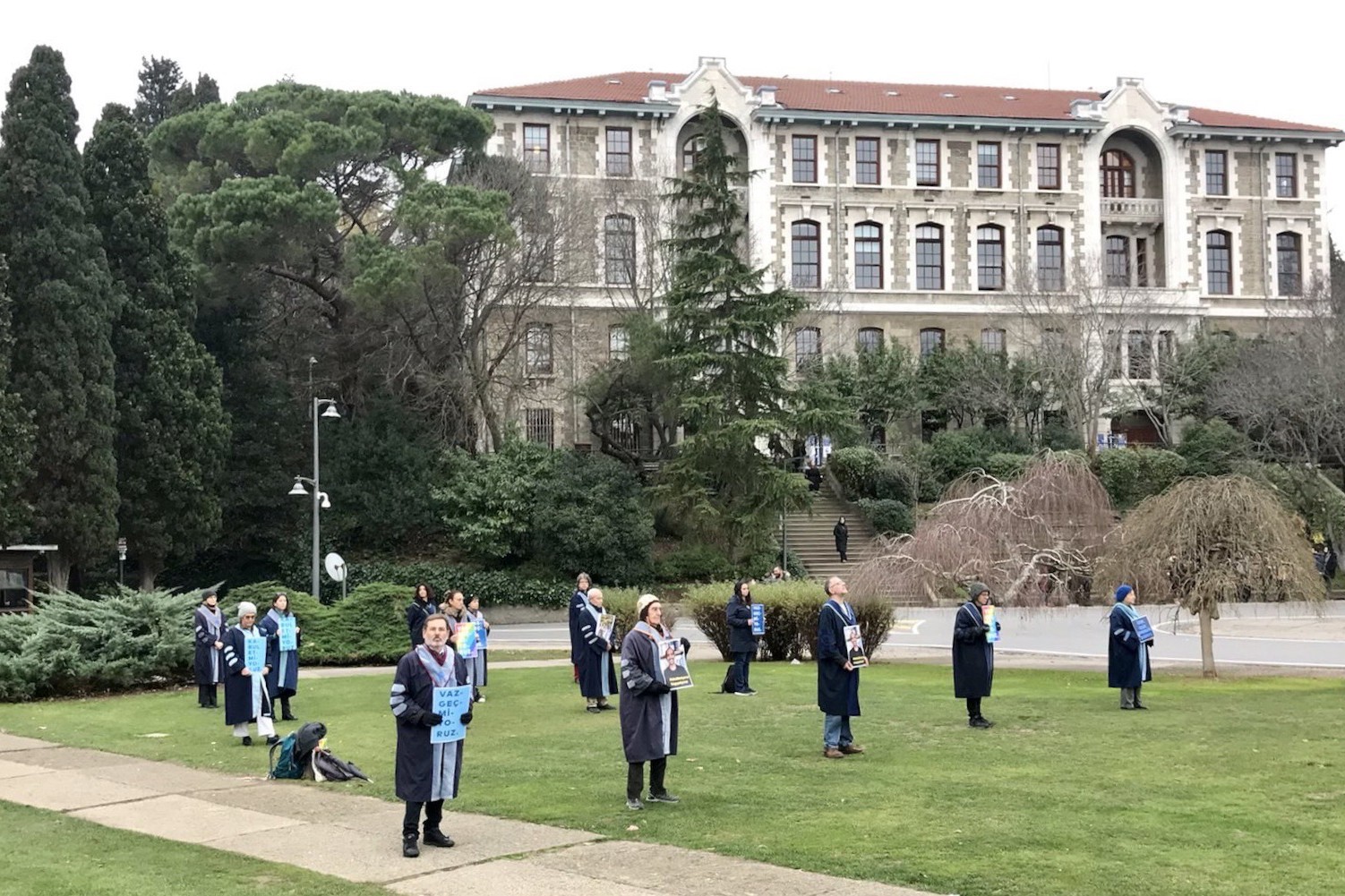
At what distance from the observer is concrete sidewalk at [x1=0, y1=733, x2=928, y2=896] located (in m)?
8.73

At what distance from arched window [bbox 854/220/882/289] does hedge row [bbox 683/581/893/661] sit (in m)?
37.1

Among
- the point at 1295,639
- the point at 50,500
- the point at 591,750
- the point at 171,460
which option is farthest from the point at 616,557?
the point at 591,750

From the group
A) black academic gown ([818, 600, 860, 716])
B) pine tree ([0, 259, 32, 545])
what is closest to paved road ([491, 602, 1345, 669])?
pine tree ([0, 259, 32, 545])

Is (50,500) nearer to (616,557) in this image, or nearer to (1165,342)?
(616,557)

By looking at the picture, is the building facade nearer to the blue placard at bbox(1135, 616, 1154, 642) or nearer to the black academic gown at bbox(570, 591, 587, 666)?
the black academic gown at bbox(570, 591, 587, 666)

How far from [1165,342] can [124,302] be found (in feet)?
135

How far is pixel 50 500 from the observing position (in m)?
37.3

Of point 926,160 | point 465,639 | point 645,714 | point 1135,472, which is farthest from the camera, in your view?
point 926,160

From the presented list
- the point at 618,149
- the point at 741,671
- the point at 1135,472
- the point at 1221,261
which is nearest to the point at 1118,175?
the point at 1221,261

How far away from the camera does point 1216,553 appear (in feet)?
70.5

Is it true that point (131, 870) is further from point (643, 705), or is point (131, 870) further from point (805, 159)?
point (805, 159)

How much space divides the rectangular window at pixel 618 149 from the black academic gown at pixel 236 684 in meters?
45.2

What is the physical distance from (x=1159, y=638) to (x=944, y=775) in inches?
814

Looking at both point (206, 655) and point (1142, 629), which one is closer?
point (1142, 629)
